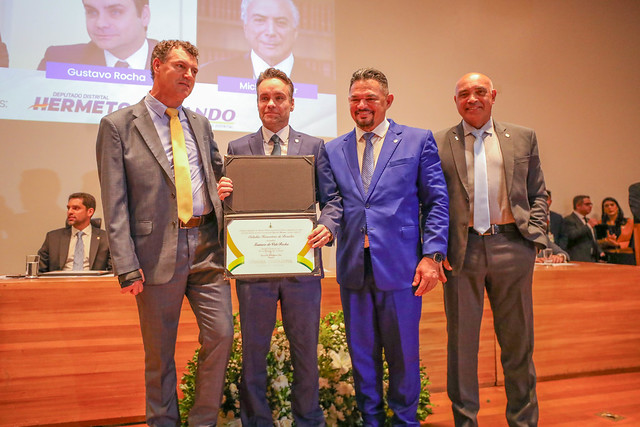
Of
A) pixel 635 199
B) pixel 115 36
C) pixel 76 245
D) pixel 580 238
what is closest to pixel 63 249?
pixel 76 245

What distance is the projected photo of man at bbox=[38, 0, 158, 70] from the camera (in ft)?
15.0

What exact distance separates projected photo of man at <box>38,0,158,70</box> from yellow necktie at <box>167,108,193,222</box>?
2.83 metres

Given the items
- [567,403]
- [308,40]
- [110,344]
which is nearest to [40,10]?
[308,40]

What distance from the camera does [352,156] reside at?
7.86ft

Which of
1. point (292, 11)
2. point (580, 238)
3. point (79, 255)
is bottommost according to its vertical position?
point (79, 255)

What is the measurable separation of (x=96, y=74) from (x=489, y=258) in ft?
12.6

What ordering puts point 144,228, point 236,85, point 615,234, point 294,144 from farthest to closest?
point 615,234
point 236,85
point 294,144
point 144,228

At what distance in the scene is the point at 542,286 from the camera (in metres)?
3.66

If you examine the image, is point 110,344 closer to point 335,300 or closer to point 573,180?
point 335,300

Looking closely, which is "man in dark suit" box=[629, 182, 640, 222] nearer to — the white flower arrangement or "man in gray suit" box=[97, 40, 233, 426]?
the white flower arrangement

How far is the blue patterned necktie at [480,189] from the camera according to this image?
2408 mm

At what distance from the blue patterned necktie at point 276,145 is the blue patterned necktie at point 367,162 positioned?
0.40 metres

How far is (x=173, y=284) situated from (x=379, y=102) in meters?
1.22

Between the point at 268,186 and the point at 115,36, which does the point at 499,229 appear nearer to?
the point at 268,186
